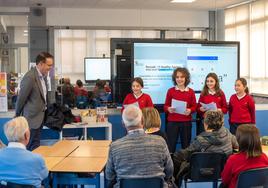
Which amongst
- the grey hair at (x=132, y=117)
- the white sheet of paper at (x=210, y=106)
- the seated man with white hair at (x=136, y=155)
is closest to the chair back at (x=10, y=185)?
the seated man with white hair at (x=136, y=155)

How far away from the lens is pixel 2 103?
6.12 metres

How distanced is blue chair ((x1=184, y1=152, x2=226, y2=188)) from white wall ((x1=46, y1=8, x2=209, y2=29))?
6.91 metres

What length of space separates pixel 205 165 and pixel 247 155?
72 centimetres

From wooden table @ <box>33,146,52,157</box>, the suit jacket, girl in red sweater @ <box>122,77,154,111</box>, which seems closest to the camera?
wooden table @ <box>33,146,52,157</box>

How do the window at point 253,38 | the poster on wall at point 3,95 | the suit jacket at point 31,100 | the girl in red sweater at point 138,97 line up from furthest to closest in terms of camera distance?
the window at point 253,38, the poster on wall at point 3,95, the girl in red sweater at point 138,97, the suit jacket at point 31,100

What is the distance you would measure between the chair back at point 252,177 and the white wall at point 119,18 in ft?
25.0

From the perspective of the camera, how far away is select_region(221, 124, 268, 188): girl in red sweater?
3096 millimetres

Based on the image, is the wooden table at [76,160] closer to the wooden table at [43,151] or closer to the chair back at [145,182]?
the wooden table at [43,151]

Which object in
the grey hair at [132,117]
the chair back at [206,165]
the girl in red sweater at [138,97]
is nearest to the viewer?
the grey hair at [132,117]

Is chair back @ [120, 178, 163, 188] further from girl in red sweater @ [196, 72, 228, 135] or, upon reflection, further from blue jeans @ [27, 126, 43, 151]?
girl in red sweater @ [196, 72, 228, 135]

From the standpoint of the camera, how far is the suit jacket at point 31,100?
457cm

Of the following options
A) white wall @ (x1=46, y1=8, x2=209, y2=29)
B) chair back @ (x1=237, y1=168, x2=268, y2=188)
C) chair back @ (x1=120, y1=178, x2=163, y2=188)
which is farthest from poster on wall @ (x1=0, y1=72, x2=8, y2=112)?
chair back @ (x1=237, y1=168, x2=268, y2=188)

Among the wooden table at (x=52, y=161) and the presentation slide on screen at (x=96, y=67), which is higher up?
the presentation slide on screen at (x=96, y=67)

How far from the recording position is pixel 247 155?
3.11 m
